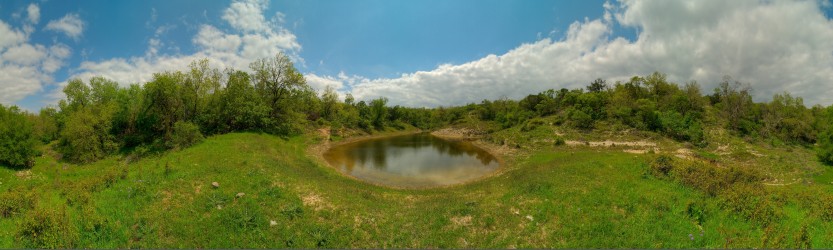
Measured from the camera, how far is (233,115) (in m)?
42.4

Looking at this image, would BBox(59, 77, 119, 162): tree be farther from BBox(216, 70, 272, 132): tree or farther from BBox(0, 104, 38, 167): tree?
BBox(216, 70, 272, 132): tree

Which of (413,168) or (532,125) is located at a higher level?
(532,125)

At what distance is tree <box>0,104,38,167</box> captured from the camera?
2519cm

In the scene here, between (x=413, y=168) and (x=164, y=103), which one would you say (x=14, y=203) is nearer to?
(x=413, y=168)

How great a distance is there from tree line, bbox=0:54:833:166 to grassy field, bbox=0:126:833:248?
1876cm

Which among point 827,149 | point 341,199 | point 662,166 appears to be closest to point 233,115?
point 341,199

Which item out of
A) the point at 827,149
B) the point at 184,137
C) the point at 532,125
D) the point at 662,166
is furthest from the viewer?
the point at 532,125

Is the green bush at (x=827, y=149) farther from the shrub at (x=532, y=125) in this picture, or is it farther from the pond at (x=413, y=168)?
the shrub at (x=532, y=125)

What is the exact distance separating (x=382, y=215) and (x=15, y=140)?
114ft

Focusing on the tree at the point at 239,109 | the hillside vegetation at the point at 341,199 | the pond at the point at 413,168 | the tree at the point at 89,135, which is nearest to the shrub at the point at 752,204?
the hillside vegetation at the point at 341,199

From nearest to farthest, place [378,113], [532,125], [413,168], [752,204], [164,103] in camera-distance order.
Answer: [752,204] < [413,168] < [164,103] < [532,125] < [378,113]

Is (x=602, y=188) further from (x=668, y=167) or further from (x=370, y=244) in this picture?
(x=370, y=244)

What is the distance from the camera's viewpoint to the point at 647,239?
35.5 feet

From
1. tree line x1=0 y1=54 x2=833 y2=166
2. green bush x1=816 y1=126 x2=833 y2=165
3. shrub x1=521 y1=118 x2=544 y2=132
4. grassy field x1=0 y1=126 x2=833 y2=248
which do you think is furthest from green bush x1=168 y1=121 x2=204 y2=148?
green bush x1=816 y1=126 x2=833 y2=165
